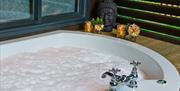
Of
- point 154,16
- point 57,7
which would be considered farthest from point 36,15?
point 154,16

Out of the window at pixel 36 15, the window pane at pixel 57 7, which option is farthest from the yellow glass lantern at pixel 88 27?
the window pane at pixel 57 7

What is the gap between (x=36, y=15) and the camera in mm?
3156

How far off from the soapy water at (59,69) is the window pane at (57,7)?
20.2 inches

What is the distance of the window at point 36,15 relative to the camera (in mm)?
2912

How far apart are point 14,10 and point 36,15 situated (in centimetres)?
26

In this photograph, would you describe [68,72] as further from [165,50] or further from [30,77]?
[165,50]

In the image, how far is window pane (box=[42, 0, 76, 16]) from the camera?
3.29m

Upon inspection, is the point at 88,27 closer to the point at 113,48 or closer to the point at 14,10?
the point at 113,48

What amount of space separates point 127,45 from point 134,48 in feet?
0.35

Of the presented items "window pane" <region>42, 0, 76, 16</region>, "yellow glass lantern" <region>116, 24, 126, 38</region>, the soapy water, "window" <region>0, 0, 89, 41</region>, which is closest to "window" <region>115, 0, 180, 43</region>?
"yellow glass lantern" <region>116, 24, 126, 38</region>

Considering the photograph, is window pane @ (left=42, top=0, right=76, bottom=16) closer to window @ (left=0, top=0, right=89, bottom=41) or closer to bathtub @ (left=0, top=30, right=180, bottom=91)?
window @ (left=0, top=0, right=89, bottom=41)

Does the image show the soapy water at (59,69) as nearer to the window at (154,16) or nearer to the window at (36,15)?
the window at (36,15)

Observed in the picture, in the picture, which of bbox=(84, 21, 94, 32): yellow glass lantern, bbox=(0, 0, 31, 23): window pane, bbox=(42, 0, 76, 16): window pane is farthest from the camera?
bbox=(84, 21, 94, 32): yellow glass lantern

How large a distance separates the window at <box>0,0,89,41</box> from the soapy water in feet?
0.97
